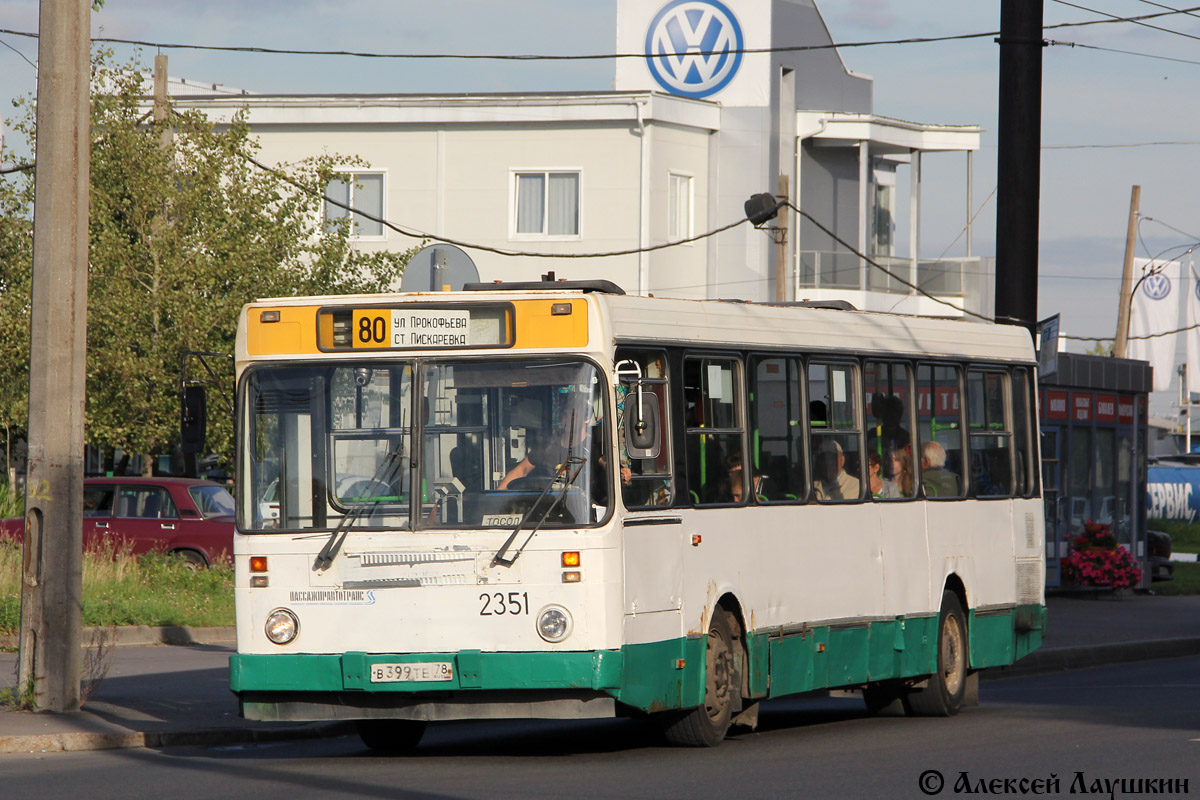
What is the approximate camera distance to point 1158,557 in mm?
30797

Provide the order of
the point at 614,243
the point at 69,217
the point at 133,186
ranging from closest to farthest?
1. the point at 69,217
2. the point at 133,186
3. the point at 614,243

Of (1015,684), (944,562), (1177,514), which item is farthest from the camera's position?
(1177,514)

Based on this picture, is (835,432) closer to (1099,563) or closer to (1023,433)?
(1023,433)

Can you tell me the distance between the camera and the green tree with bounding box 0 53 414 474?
2748 centimetres

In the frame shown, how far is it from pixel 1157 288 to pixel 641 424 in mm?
48715

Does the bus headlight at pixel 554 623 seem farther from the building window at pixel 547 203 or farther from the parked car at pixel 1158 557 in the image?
the building window at pixel 547 203

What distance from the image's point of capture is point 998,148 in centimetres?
1895

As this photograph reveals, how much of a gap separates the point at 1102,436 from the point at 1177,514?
25.4 metres

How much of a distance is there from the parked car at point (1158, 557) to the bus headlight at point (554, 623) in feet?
73.2

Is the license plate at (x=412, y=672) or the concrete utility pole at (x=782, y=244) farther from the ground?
the concrete utility pole at (x=782, y=244)

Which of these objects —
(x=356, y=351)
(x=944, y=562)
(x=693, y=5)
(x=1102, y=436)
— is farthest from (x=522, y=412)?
(x=693, y=5)

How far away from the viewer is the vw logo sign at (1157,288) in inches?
2200

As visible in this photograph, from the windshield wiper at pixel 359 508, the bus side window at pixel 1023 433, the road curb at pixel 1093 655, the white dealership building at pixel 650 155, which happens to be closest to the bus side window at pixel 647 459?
the windshield wiper at pixel 359 508

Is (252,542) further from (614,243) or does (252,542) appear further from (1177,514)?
(1177,514)
